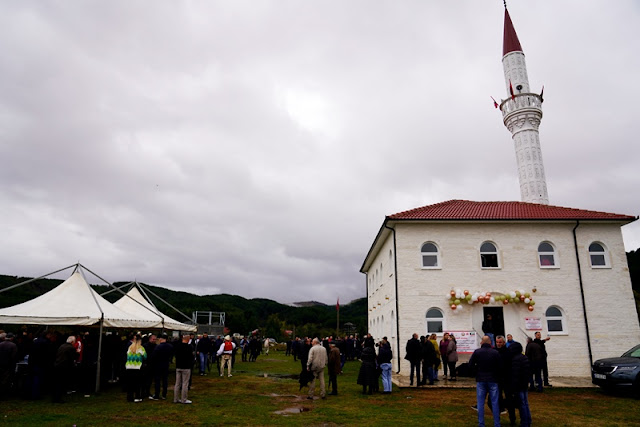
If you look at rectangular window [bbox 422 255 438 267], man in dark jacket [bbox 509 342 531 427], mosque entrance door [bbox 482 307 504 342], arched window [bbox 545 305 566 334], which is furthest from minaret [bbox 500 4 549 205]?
man in dark jacket [bbox 509 342 531 427]

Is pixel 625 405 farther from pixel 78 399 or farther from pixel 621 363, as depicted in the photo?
pixel 78 399

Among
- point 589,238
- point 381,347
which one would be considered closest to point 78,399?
point 381,347

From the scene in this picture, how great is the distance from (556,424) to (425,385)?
6.19 m

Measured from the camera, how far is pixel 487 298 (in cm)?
1866

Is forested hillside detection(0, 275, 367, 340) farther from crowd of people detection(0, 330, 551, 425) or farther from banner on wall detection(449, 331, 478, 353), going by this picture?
crowd of people detection(0, 330, 551, 425)

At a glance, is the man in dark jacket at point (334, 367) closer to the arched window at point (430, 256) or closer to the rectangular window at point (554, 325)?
the arched window at point (430, 256)

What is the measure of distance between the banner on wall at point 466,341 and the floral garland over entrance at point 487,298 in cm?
109

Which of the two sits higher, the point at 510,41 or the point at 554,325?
the point at 510,41

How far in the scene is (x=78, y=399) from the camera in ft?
39.6

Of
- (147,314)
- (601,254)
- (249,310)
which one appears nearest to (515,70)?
(601,254)

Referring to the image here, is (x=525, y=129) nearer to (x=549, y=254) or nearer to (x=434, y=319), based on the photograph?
(x=549, y=254)

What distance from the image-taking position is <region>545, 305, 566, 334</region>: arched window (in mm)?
19078

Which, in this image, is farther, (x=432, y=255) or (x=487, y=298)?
(x=432, y=255)

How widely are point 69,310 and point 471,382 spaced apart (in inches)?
534
